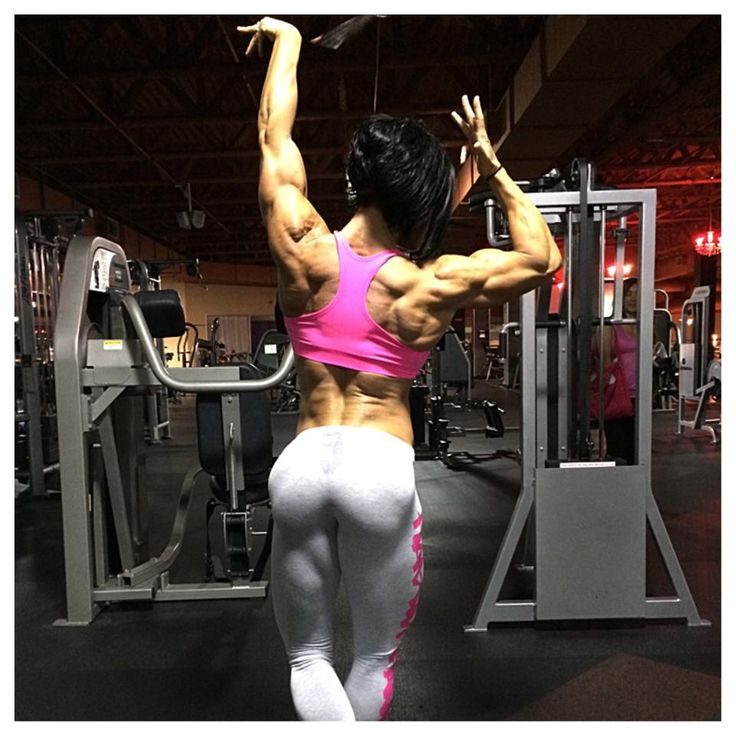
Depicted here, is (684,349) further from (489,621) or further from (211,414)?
(211,414)

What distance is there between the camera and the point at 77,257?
2.24 m

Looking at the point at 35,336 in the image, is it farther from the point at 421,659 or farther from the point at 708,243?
the point at 708,243

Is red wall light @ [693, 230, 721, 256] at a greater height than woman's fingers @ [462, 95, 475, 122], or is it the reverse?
red wall light @ [693, 230, 721, 256]

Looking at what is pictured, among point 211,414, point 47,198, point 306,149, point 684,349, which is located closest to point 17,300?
point 211,414

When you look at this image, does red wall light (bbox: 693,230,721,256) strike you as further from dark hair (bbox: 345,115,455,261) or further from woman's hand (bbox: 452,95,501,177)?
dark hair (bbox: 345,115,455,261)

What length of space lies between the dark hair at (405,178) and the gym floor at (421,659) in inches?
56.6

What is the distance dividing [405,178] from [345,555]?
2.29ft

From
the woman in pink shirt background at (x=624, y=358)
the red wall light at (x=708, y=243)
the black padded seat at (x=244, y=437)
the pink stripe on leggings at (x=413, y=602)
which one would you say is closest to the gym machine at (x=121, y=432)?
the black padded seat at (x=244, y=437)

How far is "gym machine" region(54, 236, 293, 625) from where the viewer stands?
219cm

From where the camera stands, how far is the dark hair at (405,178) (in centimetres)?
101

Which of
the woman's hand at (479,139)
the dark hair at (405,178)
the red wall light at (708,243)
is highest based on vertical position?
the red wall light at (708,243)

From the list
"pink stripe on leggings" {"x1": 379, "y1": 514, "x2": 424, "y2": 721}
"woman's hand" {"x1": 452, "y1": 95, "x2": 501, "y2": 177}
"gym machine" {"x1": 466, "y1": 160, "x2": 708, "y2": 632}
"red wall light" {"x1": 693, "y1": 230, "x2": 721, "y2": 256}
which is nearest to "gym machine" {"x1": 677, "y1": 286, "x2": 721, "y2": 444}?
"red wall light" {"x1": 693, "y1": 230, "x2": 721, "y2": 256}

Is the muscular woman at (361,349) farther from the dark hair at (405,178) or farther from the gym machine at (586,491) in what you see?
Answer: the gym machine at (586,491)

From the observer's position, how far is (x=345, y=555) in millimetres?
1020
